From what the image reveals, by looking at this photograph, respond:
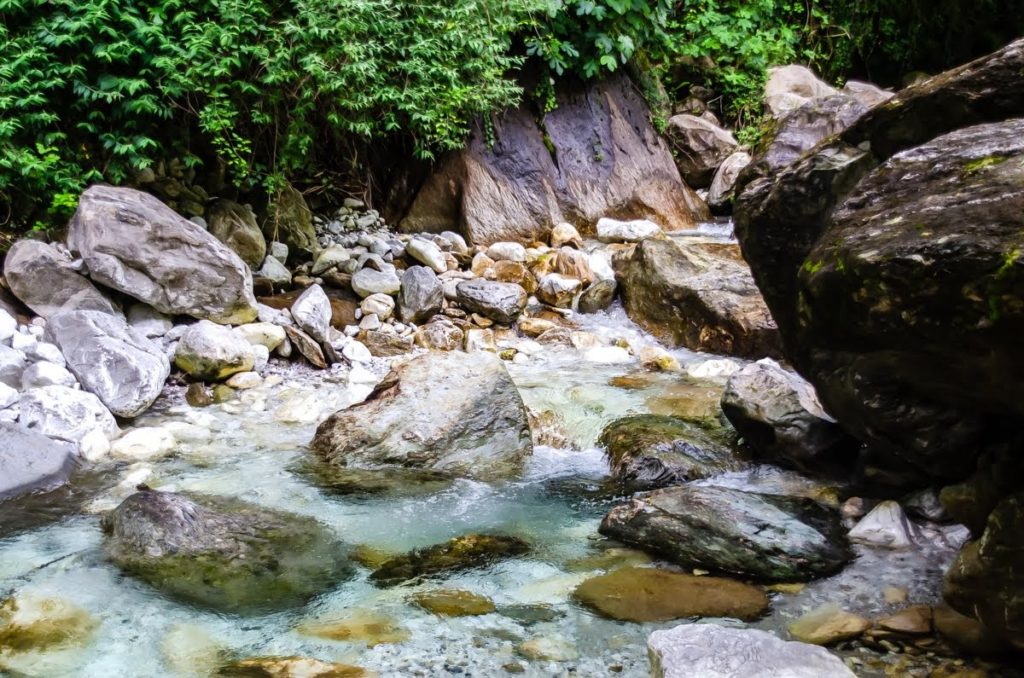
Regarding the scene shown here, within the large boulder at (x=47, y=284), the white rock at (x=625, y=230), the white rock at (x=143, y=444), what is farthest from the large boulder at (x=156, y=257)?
the white rock at (x=625, y=230)

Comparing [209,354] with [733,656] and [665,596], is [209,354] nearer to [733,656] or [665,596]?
[665,596]

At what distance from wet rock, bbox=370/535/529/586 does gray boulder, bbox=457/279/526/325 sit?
3.93 m

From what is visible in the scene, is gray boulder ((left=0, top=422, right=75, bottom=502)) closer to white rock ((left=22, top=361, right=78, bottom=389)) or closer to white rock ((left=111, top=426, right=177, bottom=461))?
white rock ((left=111, top=426, right=177, bottom=461))

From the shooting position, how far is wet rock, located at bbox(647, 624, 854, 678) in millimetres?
2367

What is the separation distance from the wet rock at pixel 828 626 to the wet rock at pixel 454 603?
1.16 metres

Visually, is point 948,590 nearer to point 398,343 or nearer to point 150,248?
point 398,343

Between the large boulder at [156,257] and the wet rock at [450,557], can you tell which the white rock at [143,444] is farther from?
the wet rock at [450,557]

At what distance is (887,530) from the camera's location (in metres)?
3.54

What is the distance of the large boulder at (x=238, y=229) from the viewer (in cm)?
739

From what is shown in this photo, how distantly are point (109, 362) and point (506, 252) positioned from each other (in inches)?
177

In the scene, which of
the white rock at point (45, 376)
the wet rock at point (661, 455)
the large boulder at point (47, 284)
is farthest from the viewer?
the large boulder at point (47, 284)

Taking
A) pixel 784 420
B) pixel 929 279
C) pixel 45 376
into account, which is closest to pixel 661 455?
pixel 784 420

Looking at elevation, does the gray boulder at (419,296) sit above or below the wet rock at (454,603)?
above

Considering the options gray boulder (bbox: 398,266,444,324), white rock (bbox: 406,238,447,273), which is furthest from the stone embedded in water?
white rock (bbox: 406,238,447,273)
